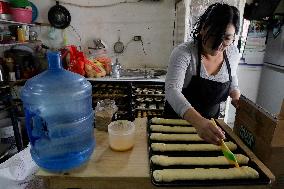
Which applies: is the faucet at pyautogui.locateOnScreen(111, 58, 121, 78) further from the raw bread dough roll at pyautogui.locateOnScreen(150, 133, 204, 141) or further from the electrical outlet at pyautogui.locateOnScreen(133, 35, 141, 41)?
the raw bread dough roll at pyautogui.locateOnScreen(150, 133, 204, 141)

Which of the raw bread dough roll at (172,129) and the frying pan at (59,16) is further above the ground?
the frying pan at (59,16)

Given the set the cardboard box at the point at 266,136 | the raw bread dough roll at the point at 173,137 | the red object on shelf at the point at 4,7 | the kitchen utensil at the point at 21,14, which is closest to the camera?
the cardboard box at the point at 266,136

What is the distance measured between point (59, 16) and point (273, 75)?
12.1ft

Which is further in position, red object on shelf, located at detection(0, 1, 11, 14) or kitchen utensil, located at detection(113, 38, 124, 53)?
kitchen utensil, located at detection(113, 38, 124, 53)

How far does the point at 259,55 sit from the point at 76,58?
121 inches

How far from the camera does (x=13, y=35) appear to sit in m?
3.42

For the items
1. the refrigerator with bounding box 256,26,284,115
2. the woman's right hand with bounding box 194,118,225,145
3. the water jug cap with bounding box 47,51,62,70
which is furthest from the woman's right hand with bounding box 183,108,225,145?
the refrigerator with bounding box 256,26,284,115

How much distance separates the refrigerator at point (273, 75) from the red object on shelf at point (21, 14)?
12.8 feet

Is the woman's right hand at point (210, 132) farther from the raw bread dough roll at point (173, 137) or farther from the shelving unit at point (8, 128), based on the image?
the shelving unit at point (8, 128)

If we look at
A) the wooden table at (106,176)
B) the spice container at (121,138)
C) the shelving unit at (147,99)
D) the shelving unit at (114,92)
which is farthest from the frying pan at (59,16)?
the wooden table at (106,176)

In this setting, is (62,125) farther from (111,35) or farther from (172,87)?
(111,35)

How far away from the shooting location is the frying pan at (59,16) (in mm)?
3783

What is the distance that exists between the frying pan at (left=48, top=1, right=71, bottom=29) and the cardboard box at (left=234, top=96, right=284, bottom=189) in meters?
3.44

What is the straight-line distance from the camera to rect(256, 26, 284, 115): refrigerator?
3.46 m
